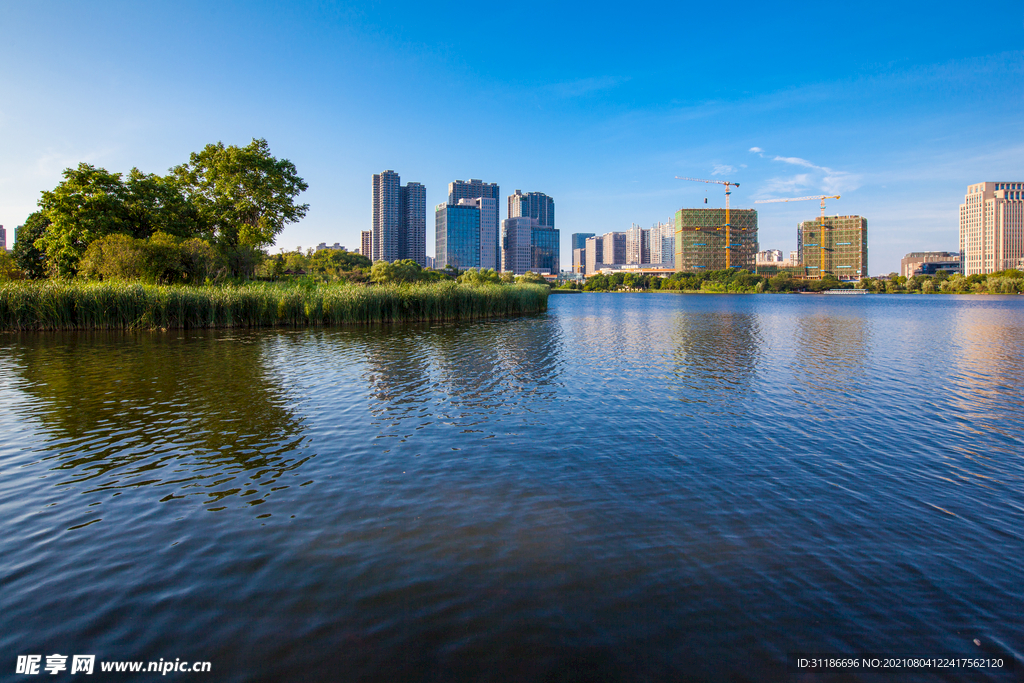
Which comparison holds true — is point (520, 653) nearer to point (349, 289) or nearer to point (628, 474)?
point (628, 474)

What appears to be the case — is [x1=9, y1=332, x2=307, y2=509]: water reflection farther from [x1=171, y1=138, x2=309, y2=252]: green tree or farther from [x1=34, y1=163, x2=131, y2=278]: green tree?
[x1=171, y1=138, x2=309, y2=252]: green tree

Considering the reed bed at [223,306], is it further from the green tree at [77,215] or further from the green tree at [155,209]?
the green tree at [155,209]

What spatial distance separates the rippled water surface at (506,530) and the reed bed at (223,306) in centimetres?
1844

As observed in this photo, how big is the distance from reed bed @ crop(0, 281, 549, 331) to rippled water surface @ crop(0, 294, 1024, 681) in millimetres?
18445

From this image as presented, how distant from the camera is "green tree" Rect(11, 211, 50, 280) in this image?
4700 cm

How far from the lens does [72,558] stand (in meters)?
5.63

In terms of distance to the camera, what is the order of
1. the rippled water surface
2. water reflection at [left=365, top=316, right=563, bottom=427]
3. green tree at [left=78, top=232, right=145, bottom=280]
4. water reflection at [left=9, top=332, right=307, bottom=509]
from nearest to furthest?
1. the rippled water surface
2. water reflection at [left=9, top=332, right=307, bottom=509]
3. water reflection at [left=365, top=316, right=563, bottom=427]
4. green tree at [left=78, top=232, right=145, bottom=280]

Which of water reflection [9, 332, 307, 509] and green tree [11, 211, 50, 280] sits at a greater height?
green tree [11, 211, 50, 280]

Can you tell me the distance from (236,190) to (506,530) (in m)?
58.4

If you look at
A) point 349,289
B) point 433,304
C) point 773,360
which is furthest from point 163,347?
point 773,360

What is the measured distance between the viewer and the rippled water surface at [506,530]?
14.5 feet

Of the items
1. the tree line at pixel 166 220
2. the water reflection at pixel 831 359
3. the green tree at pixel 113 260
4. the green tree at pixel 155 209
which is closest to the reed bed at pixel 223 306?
the green tree at pixel 113 260

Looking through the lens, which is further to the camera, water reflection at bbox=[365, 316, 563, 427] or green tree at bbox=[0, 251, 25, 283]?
green tree at bbox=[0, 251, 25, 283]

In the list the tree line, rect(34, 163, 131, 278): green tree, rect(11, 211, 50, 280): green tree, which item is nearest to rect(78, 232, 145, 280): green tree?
the tree line
